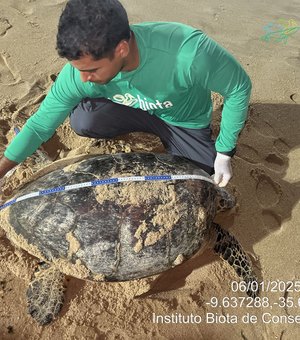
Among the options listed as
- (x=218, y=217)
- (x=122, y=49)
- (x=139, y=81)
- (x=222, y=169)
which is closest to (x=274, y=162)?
(x=218, y=217)

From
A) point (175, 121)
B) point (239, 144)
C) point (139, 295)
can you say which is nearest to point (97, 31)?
point (175, 121)

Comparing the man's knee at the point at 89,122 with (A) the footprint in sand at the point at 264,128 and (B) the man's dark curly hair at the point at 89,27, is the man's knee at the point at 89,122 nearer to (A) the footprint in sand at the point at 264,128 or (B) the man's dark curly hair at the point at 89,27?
(B) the man's dark curly hair at the point at 89,27

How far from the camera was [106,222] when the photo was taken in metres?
1.79

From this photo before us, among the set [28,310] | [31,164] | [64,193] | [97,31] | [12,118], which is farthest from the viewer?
[12,118]

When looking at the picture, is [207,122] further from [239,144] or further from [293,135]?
[293,135]

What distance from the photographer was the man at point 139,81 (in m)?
1.35

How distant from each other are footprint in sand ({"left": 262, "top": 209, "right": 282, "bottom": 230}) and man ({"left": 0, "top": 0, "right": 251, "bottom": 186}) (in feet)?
1.98

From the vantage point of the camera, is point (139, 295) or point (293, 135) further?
point (293, 135)

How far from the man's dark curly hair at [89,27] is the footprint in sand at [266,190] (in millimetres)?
1674

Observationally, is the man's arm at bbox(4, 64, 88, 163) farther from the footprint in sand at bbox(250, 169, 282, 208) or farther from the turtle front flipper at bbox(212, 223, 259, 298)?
the footprint in sand at bbox(250, 169, 282, 208)

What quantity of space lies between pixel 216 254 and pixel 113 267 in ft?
2.52

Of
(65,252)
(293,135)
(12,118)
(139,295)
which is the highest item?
(12,118)

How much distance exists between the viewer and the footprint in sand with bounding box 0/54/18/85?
294 centimetres

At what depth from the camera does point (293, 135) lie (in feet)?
9.68
